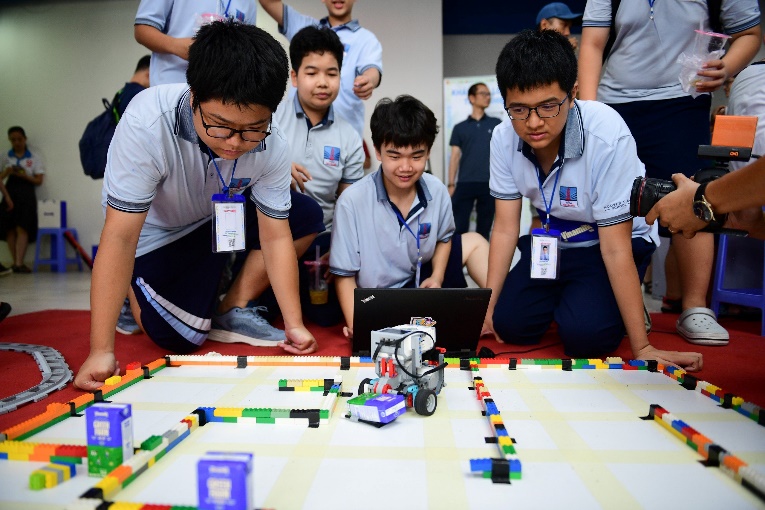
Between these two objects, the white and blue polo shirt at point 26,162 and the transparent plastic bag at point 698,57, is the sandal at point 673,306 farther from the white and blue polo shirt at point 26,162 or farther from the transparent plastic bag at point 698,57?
the white and blue polo shirt at point 26,162

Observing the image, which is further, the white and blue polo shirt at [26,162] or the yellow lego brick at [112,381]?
the white and blue polo shirt at [26,162]

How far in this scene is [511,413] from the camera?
1.11 meters

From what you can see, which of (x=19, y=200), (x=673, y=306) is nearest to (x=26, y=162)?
(x=19, y=200)

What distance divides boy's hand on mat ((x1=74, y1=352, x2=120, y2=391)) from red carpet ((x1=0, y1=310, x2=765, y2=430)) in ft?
0.20

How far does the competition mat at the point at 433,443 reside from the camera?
78 cm

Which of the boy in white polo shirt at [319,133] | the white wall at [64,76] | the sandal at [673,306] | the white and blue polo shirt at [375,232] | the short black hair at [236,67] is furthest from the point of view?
the white wall at [64,76]

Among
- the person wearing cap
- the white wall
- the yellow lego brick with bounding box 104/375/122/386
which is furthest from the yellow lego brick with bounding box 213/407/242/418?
the white wall

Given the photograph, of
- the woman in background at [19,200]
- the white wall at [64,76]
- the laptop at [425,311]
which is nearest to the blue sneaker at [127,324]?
the laptop at [425,311]

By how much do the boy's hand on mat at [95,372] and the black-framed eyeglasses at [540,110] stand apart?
4.07ft

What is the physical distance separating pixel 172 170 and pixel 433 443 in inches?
40.8

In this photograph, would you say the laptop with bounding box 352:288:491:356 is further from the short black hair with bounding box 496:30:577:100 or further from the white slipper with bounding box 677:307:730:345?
the white slipper with bounding box 677:307:730:345

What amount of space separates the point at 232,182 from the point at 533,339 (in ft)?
3.81

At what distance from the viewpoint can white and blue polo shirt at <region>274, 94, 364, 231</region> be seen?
2.38 metres

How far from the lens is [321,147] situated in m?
2.39
